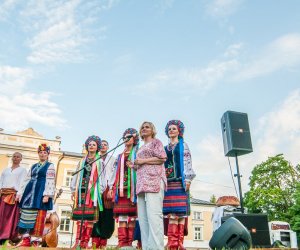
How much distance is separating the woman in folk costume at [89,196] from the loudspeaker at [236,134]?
3.00m

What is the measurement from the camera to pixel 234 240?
3.80 meters

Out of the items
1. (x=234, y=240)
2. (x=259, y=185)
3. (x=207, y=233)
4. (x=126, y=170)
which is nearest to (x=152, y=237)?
(x=234, y=240)

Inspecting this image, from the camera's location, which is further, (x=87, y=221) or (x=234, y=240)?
(x=87, y=221)

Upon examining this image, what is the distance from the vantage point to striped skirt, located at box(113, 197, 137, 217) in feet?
14.5

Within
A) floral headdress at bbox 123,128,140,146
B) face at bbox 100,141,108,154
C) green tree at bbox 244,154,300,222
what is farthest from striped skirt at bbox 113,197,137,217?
green tree at bbox 244,154,300,222

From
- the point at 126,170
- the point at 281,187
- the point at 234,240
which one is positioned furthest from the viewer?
the point at 281,187

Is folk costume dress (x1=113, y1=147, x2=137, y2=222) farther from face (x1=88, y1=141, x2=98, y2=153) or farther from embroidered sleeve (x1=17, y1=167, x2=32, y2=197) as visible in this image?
embroidered sleeve (x1=17, y1=167, x2=32, y2=197)

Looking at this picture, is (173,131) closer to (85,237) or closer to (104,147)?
(104,147)

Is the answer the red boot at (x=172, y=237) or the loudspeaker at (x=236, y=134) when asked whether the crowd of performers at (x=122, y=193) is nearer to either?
the red boot at (x=172, y=237)

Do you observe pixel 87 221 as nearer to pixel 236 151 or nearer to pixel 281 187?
pixel 236 151

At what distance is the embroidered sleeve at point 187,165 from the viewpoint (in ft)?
14.4

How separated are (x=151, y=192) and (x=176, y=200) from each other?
88cm

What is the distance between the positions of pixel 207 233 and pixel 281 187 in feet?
29.3

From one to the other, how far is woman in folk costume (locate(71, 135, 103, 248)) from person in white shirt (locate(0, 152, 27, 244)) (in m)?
1.29
